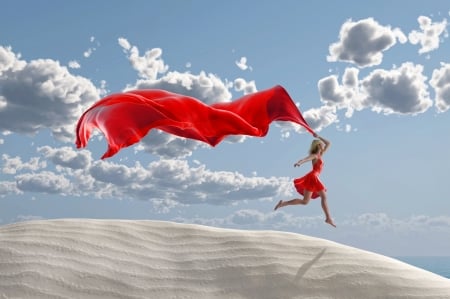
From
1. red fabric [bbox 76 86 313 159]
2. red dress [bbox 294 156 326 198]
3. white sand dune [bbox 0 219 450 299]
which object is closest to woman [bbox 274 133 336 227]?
red dress [bbox 294 156 326 198]

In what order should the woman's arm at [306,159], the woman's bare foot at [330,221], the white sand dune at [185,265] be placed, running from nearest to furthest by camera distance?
1. the white sand dune at [185,265]
2. the woman's arm at [306,159]
3. the woman's bare foot at [330,221]

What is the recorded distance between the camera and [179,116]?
622 cm

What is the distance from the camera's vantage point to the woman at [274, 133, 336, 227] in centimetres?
738

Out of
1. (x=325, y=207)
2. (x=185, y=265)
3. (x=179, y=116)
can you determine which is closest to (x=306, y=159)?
(x=325, y=207)

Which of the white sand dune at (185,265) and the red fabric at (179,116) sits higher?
the red fabric at (179,116)

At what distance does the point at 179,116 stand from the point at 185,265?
153 cm

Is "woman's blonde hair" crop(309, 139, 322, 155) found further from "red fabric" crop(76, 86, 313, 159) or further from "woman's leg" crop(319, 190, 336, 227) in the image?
"red fabric" crop(76, 86, 313, 159)

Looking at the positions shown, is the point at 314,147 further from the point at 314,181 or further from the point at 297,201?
the point at 297,201

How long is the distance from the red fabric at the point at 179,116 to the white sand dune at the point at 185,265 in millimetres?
978

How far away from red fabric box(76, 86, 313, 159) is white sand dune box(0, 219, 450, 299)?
3.21 ft

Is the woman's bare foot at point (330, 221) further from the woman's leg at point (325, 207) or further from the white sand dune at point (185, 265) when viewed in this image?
the white sand dune at point (185, 265)

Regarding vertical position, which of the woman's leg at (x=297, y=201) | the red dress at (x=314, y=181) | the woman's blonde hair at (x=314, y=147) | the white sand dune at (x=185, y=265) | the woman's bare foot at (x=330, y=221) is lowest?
the white sand dune at (x=185, y=265)

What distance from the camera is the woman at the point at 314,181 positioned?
7.38 meters

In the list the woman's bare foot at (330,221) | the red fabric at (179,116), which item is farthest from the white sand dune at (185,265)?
the woman's bare foot at (330,221)
